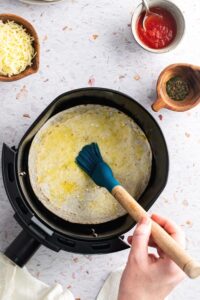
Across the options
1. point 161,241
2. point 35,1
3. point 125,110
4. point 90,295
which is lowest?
point 90,295

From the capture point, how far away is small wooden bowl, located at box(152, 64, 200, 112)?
1.16 m

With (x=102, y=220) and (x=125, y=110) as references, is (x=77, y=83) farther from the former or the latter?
(x=102, y=220)

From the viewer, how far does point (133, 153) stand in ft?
3.97

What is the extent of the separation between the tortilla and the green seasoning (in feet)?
0.35

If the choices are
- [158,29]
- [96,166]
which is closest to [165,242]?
[96,166]

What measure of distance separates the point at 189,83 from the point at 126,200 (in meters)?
0.32

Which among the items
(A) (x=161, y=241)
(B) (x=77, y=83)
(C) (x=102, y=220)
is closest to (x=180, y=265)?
(A) (x=161, y=241)

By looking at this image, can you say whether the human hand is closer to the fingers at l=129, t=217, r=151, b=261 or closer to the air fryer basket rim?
the fingers at l=129, t=217, r=151, b=261

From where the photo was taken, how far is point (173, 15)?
3.92 feet

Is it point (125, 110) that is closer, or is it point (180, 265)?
point (180, 265)

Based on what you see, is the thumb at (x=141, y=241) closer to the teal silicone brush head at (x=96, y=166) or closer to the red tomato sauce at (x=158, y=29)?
the teal silicone brush head at (x=96, y=166)

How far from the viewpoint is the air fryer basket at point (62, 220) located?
108 centimetres

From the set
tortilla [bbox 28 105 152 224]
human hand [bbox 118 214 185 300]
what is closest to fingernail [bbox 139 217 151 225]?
human hand [bbox 118 214 185 300]

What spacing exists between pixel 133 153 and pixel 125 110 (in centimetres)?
10
